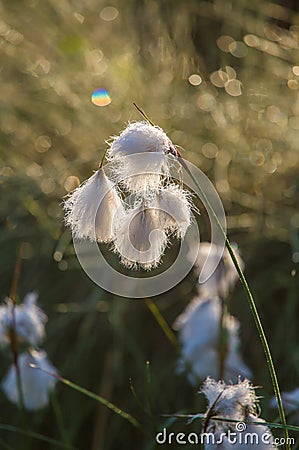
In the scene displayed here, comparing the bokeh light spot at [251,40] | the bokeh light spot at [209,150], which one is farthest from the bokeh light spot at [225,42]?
the bokeh light spot at [209,150]

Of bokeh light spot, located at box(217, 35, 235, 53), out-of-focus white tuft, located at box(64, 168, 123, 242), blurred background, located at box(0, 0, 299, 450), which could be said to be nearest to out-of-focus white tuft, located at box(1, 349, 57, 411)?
blurred background, located at box(0, 0, 299, 450)

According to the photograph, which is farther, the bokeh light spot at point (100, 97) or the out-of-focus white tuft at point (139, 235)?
the bokeh light spot at point (100, 97)

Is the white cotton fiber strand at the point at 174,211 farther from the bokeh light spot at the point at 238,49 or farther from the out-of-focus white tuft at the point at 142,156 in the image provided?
the bokeh light spot at the point at 238,49

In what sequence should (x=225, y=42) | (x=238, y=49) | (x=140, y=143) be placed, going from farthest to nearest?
(x=225, y=42) < (x=238, y=49) < (x=140, y=143)

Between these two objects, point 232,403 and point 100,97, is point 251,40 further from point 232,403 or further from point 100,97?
point 232,403

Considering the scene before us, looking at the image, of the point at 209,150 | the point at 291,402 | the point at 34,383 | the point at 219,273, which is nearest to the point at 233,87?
the point at 209,150

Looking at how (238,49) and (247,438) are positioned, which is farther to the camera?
(238,49)

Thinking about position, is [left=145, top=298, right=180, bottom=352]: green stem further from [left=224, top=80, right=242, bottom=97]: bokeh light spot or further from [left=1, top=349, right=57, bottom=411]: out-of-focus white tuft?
[left=224, top=80, right=242, bottom=97]: bokeh light spot
